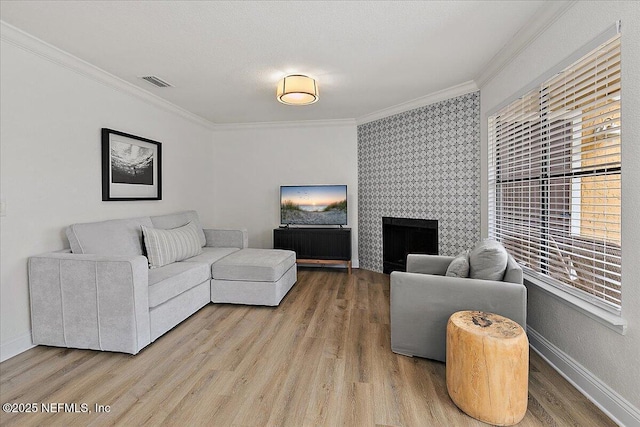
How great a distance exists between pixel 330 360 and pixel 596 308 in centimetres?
165

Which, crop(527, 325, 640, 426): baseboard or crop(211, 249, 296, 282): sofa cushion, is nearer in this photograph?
crop(527, 325, 640, 426): baseboard

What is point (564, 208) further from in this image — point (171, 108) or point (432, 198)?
point (171, 108)

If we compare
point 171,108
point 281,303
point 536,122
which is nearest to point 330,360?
point 281,303

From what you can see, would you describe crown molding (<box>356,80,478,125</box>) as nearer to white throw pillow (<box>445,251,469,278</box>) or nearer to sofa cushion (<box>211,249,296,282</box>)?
white throw pillow (<box>445,251,469,278</box>)

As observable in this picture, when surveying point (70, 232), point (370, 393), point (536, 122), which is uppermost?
point (536, 122)

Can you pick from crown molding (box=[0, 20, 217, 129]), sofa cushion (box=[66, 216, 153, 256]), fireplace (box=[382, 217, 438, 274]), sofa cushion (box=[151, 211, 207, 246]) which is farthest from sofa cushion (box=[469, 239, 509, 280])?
crown molding (box=[0, 20, 217, 129])

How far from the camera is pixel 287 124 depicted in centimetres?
544

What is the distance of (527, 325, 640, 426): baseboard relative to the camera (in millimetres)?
1630

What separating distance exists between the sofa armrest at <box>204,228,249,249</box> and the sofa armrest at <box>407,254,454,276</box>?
93.7 inches

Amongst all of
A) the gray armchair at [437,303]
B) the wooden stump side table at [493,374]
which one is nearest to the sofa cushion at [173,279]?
the gray armchair at [437,303]

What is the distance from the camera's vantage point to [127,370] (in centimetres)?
223

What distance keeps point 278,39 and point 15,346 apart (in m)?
3.07

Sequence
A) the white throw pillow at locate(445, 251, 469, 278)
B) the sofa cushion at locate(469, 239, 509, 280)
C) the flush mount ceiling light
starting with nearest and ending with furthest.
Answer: the sofa cushion at locate(469, 239, 509, 280) < the white throw pillow at locate(445, 251, 469, 278) < the flush mount ceiling light

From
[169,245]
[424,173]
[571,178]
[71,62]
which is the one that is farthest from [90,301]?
[424,173]
